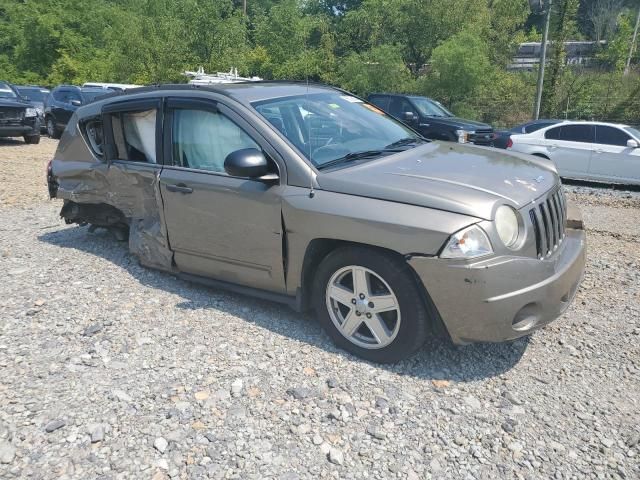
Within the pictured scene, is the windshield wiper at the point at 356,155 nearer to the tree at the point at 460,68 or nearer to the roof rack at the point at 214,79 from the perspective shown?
the roof rack at the point at 214,79

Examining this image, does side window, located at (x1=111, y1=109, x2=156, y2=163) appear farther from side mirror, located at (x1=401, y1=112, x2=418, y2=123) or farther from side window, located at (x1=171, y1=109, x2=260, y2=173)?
side mirror, located at (x1=401, y1=112, x2=418, y2=123)

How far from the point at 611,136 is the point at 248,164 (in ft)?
Answer: 32.2

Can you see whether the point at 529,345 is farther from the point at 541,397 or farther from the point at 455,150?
the point at 455,150

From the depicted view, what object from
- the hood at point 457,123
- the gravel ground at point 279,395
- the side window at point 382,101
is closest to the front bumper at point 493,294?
the gravel ground at point 279,395

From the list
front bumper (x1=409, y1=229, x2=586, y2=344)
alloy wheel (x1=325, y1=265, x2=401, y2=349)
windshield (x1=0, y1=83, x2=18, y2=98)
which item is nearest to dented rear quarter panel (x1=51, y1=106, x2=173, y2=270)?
alloy wheel (x1=325, y1=265, x2=401, y2=349)

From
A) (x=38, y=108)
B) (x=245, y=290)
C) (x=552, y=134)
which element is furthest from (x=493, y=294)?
(x=38, y=108)

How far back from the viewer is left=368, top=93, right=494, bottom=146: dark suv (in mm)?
13523

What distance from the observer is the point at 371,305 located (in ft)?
→ 10.8

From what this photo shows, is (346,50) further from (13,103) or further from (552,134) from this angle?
(552,134)

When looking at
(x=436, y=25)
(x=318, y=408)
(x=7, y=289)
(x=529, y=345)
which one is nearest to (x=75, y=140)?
(x=7, y=289)

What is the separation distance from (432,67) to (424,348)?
2284 centimetres

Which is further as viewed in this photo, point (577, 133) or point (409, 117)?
point (409, 117)

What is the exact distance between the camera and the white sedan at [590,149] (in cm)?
1055

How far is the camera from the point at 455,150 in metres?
4.17
